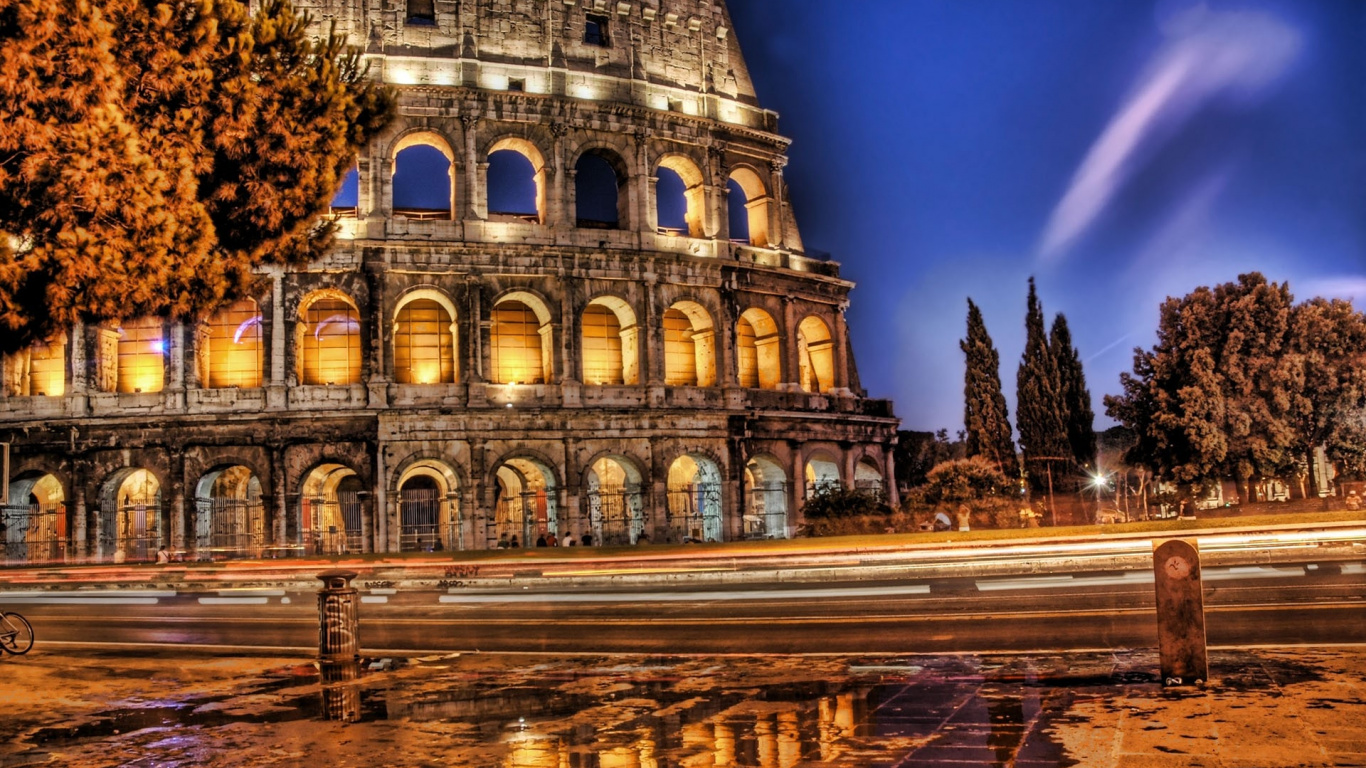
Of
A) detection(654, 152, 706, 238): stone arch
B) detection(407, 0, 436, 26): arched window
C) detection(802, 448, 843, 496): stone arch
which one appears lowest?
detection(802, 448, 843, 496): stone arch

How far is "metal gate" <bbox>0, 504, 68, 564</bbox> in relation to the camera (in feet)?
107

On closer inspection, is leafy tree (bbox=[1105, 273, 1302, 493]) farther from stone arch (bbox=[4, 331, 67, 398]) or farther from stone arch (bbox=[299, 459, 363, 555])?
stone arch (bbox=[4, 331, 67, 398])

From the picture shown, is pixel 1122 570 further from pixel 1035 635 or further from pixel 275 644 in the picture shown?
pixel 275 644

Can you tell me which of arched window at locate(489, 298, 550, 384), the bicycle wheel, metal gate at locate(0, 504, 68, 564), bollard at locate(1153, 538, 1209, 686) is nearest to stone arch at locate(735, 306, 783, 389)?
arched window at locate(489, 298, 550, 384)

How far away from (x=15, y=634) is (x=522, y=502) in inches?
Result: 900

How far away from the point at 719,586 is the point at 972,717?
1286 cm

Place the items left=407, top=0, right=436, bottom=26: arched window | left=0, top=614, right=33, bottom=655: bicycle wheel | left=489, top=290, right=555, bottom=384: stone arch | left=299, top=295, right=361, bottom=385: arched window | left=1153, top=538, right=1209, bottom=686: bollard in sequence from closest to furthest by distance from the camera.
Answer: left=1153, top=538, right=1209, bottom=686: bollard
left=0, top=614, right=33, bottom=655: bicycle wheel
left=299, top=295, right=361, bottom=385: arched window
left=489, top=290, right=555, bottom=384: stone arch
left=407, top=0, right=436, bottom=26: arched window

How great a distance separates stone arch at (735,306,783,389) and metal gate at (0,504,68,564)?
20930 millimetres

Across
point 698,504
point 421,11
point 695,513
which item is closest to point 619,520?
point 695,513

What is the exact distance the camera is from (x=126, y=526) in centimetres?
3438

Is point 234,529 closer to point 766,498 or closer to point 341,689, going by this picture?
point 766,498

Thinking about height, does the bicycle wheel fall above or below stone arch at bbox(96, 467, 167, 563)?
below

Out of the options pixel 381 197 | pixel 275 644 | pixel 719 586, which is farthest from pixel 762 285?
pixel 275 644

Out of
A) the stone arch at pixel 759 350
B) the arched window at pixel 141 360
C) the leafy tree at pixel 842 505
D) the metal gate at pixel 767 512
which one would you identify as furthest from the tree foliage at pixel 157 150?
the stone arch at pixel 759 350
